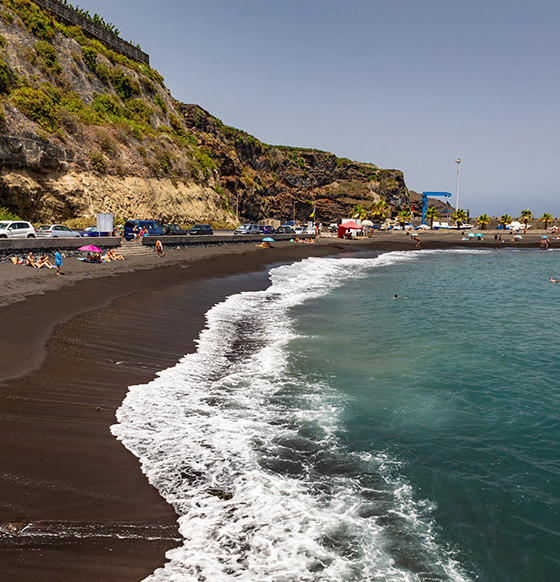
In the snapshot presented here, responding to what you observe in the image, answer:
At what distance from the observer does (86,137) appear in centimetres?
4753

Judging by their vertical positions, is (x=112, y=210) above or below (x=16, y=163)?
below

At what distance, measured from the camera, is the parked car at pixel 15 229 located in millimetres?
26828

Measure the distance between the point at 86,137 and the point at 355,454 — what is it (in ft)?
165

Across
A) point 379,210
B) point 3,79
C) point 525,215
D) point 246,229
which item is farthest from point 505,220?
point 3,79

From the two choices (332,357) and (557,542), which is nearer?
(557,542)

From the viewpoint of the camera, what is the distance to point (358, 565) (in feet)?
16.4

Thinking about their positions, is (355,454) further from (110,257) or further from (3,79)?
(3,79)

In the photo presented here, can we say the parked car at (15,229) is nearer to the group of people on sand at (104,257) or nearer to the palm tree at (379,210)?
the group of people on sand at (104,257)

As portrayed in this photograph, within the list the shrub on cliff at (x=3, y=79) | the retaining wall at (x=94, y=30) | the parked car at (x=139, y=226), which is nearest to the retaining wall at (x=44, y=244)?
the parked car at (x=139, y=226)

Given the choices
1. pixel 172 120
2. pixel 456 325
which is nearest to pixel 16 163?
pixel 172 120

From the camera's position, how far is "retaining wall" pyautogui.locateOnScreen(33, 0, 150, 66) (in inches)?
2247

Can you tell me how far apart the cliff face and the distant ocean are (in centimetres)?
3369

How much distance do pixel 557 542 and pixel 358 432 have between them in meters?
3.46

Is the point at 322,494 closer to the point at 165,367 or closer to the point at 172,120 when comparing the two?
the point at 165,367
